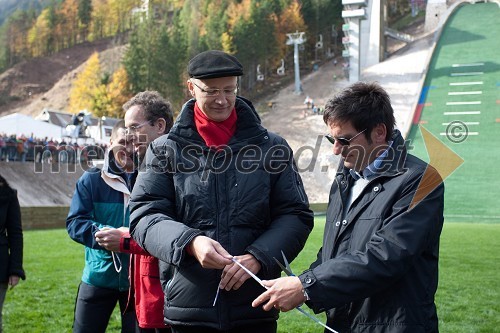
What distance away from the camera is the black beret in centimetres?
302

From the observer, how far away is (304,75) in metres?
70.1

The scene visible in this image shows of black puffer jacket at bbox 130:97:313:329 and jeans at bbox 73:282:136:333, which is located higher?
black puffer jacket at bbox 130:97:313:329

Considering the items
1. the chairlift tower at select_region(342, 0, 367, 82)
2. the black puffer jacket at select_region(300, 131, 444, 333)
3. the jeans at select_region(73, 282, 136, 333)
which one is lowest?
the chairlift tower at select_region(342, 0, 367, 82)

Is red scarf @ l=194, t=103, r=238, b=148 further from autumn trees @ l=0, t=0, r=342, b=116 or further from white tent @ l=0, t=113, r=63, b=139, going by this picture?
autumn trees @ l=0, t=0, r=342, b=116

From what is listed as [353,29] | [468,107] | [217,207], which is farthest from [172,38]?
[217,207]

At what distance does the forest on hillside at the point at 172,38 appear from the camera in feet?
201

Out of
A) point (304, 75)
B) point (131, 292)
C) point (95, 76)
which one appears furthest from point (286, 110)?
point (131, 292)

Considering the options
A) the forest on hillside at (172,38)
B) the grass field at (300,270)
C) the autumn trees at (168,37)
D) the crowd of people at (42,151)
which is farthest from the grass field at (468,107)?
the autumn trees at (168,37)

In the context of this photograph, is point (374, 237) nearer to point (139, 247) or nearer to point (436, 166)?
point (436, 166)

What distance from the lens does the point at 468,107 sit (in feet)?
137

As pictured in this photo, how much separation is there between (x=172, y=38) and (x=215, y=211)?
203 ft

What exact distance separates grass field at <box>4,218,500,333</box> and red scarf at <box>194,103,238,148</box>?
440cm

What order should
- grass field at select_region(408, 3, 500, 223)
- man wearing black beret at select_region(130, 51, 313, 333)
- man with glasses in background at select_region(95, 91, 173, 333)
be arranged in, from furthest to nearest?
grass field at select_region(408, 3, 500, 223) < man with glasses in background at select_region(95, 91, 173, 333) < man wearing black beret at select_region(130, 51, 313, 333)

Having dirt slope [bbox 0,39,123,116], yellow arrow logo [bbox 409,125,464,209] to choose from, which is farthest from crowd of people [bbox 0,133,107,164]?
dirt slope [bbox 0,39,123,116]
